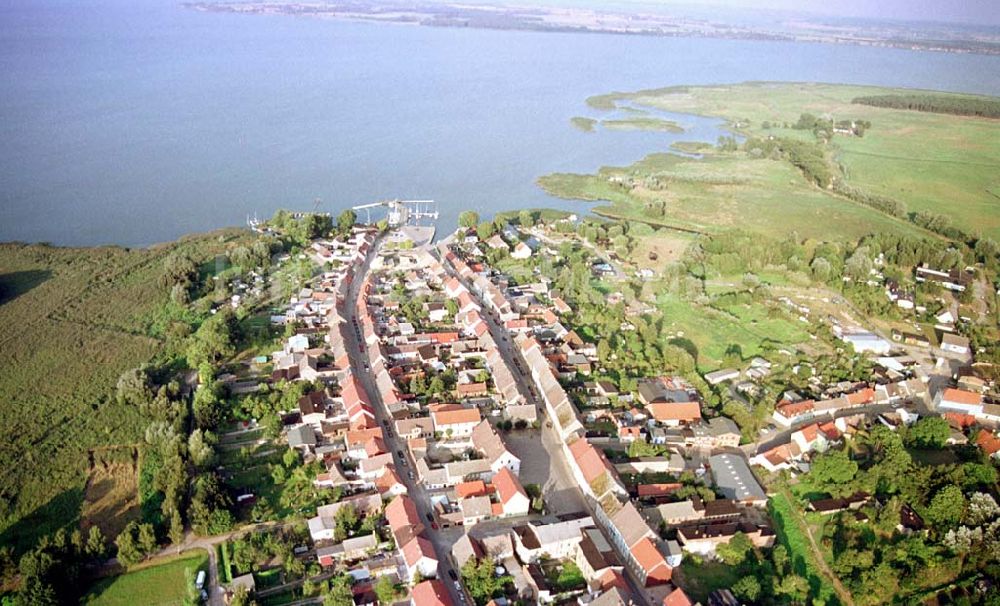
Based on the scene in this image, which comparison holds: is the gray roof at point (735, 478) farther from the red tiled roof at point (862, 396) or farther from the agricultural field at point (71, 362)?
the agricultural field at point (71, 362)

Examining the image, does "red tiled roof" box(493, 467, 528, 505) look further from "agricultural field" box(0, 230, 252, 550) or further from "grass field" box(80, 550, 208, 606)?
"agricultural field" box(0, 230, 252, 550)

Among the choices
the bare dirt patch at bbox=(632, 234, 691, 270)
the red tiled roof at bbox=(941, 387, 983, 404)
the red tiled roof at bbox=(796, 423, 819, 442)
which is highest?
the bare dirt patch at bbox=(632, 234, 691, 270)

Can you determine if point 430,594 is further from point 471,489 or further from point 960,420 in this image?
point 960,420

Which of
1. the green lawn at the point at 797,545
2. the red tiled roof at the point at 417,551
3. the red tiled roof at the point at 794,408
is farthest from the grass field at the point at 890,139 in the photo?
the red tiled roof at the point at 417,551

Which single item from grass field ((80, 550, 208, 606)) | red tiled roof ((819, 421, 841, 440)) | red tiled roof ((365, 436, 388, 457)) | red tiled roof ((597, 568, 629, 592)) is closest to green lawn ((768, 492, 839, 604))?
red tiled roof ((819, 421, 841, 440))

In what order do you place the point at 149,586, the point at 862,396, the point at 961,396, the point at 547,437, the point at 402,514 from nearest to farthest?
the point at 149,586, the point at 402,514, the point at 547,437, the point at 961,396, the point at 862,396

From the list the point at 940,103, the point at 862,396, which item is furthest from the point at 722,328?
the point at 940,103

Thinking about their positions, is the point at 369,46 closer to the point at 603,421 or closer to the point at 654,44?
the point at 654,44
